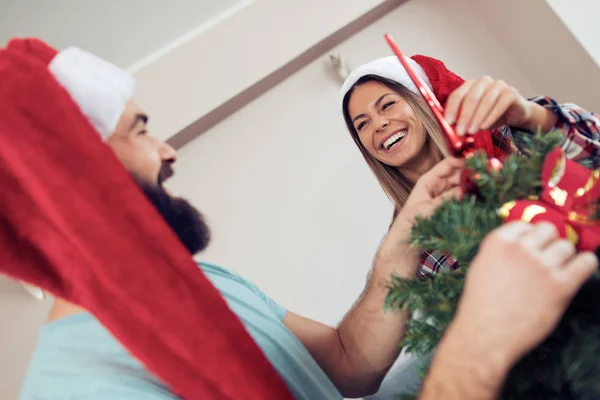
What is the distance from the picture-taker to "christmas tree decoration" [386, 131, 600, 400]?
0.30m

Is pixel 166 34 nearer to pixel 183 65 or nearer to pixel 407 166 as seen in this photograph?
pixel 183 65

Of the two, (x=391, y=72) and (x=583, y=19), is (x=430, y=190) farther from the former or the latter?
(x=583, y=19)

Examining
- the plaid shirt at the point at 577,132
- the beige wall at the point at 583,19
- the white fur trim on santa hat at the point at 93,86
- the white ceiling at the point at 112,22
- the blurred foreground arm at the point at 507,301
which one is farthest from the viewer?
the beige wall at the point at 583,19

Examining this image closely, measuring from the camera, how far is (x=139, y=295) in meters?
0.38

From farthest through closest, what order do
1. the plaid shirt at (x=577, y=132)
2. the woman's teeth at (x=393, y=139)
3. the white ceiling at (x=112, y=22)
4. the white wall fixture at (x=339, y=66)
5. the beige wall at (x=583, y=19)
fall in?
the white wall fixture at (x=339, y=66) → the beige wall at (x=583, y=19) → the white ceiling at (x=112, y=22) → the woman's teeth at (x=393, y=139) → the plaid shirt at (x=577, y=132)

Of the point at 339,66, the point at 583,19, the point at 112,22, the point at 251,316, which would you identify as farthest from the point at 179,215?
the point at 583,19

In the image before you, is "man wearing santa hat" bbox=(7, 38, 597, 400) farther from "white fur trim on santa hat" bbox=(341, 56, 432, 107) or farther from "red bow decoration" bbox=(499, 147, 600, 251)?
"white fur trim on santa hat" bbox=(341, 56, 432, 107)

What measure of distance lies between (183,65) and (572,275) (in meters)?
1.09

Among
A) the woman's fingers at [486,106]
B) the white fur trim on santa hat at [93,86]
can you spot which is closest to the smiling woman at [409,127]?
the woman's fingers at [486,106]

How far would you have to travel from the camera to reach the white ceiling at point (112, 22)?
0.98m

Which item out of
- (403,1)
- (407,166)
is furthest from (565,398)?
(403,1)

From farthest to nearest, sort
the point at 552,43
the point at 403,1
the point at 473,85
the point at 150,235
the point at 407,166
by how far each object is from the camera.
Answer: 1. the point at 403,1
2. the point at 552,43
3. the point at 407,166
4. the point at 473,85
5. the point at 150,235

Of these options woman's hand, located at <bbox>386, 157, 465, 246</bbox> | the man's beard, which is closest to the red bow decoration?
woman's hand, located at <bbox>386, 157, 465, 246</bbox>

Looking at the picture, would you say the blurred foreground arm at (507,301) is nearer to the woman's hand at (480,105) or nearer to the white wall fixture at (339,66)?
the woman's hand at (480,105)
